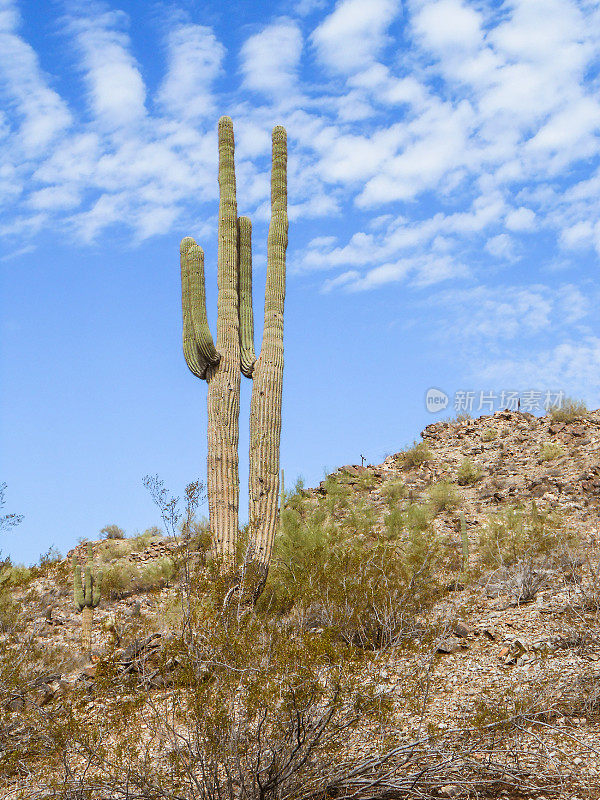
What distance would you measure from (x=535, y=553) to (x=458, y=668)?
415cm

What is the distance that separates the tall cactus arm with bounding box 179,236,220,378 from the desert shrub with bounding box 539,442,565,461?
559 inches

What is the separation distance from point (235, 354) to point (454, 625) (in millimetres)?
5116

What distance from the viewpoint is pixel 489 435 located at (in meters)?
26.1

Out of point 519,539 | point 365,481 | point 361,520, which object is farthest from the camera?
point 365,481

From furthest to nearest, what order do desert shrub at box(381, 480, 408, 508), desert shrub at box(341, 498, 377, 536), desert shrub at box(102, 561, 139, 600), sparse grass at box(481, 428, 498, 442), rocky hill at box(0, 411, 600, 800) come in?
sparse grass at box(481, 428, 498, 442) → desert shrub at box(381, 480, 408, 508) → desert shrub at box(102, 561, 139, 600) → desert shrub at box(341, 498, 377, 536) → rocky hill at box(0, 411, 600, 800)

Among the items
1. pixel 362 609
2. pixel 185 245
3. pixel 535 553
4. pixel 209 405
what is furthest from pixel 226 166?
pixel 535 553

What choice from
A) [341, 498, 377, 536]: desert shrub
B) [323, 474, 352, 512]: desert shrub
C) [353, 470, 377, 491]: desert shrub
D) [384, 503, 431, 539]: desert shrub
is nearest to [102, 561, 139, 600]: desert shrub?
[341, 498, 377, 536]: desert shrub

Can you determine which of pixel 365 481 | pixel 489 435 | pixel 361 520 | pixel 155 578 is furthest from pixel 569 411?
pixel 155 578

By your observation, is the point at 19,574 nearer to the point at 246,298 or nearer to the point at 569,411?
the point at 246,298

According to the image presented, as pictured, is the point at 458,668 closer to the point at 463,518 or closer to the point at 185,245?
the point at 185,245

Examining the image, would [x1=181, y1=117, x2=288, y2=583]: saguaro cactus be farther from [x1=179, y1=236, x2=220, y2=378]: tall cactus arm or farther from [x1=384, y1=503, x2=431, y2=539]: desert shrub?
[x1=384, y1=503, x2=431, y2=539]: desert shrub

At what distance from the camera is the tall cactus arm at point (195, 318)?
37.9 ft

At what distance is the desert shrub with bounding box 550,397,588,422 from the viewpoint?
2562cm

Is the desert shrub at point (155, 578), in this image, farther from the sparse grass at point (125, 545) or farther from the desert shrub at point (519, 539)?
the desert shrub at point (519, 539)
